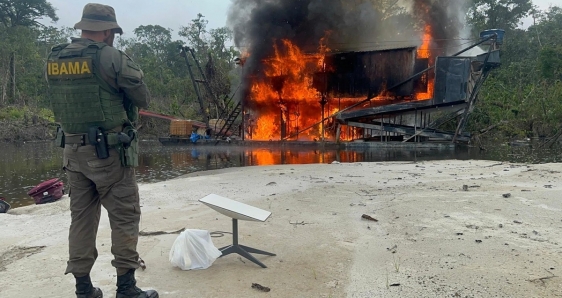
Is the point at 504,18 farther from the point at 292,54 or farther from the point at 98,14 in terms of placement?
the point at 98,14

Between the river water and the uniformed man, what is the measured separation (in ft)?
26.5

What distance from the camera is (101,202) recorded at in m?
3.19

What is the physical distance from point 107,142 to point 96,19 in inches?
38.3

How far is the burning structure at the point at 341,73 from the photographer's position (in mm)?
21156

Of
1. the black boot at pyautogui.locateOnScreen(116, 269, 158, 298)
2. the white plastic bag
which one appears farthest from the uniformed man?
the white plastic bag

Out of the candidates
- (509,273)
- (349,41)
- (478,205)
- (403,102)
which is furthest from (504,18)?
(509,273)

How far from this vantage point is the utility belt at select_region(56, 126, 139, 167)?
303 cm

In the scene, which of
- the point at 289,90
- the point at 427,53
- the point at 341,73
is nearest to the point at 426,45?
the point at 427,53

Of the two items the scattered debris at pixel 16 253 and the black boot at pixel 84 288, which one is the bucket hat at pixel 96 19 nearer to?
the black boot at pixel 84 288

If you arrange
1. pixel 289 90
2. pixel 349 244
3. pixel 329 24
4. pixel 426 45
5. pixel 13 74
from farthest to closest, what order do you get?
pixel 13 74
pixel 426 45
pixel 329 24
pixel 289 90
pixel 349 244

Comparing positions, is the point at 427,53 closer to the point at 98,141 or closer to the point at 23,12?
the point at 98,141

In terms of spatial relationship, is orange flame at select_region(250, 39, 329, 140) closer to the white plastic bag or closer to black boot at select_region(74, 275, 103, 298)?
the white plastic bag

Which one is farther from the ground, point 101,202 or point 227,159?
point 101,202

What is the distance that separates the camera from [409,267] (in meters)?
3.77
